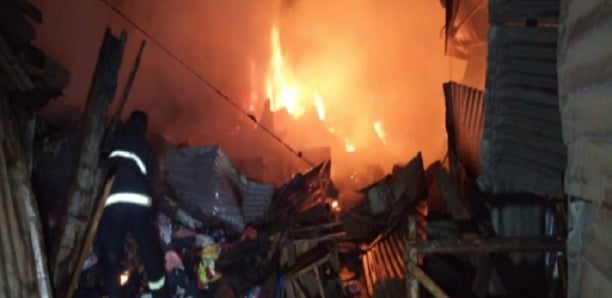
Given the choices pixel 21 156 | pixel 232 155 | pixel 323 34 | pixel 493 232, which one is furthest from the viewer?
pixel 323 34

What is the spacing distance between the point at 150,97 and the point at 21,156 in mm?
10970

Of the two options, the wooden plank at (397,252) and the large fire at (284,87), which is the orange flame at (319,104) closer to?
the large fire at (284,87)

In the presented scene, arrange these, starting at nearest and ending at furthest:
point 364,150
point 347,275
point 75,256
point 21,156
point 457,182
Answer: point 21,156 → point 75,256 → point 457,182 → point 347,275 → point 364,150

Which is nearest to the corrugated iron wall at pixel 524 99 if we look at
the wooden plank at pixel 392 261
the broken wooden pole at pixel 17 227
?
the wooden plank at pixel 392 261

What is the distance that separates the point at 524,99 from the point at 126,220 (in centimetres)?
452

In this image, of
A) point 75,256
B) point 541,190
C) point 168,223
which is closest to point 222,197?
point 168,223

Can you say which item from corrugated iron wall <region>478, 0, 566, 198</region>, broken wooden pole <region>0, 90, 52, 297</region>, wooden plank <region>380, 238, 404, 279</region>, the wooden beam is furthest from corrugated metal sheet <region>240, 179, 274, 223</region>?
corrugated iron wall <region>478, 0, 566, 198</region>

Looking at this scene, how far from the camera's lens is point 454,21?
8.39m

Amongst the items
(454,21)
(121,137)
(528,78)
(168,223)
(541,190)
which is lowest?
(168,223)

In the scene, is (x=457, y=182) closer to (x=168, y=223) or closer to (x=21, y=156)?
(x=168, y=223)

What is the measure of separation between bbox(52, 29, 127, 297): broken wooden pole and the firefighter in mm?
349

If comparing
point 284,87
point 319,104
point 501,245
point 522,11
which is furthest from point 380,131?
point 501,245

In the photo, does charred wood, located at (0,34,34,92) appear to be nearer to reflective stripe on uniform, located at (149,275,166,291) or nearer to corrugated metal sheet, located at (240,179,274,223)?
reflective stripe on uniform, located at (149,275,166,291)

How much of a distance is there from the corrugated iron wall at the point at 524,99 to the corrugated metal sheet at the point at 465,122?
6.11 feet
